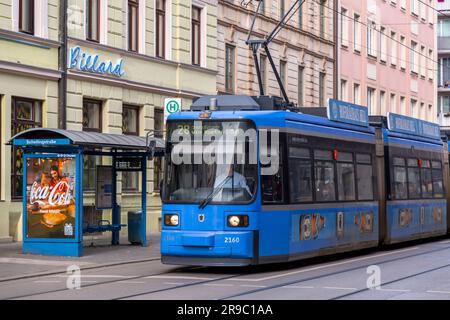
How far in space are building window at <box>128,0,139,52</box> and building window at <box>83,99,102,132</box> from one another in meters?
2.50

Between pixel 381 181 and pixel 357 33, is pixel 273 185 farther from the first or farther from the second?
pixel 357 33

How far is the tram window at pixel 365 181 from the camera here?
22016 millimetres

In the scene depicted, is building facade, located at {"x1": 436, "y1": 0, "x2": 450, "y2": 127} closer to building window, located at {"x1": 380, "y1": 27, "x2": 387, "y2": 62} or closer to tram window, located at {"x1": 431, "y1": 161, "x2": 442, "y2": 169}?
building window, located at {"x1": 380, "y1": 27, "x2": 387, "y2": 62}

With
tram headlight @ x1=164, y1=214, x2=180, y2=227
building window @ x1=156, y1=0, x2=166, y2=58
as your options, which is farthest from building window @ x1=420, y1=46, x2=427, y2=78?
tram headlight @ x1=164, y1=214, x2=180, y2=227

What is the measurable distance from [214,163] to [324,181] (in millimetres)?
3487

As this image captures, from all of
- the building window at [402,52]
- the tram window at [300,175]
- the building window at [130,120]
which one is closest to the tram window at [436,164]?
the building window at [130,120]

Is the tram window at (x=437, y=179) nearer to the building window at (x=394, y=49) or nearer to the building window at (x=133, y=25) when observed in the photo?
the building window at (x=133, y=25)

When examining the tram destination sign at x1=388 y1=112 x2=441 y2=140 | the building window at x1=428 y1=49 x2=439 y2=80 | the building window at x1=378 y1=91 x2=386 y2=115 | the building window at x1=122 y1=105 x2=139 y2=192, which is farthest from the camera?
the building window at x1=428 y1=49 x2=439 y2=80

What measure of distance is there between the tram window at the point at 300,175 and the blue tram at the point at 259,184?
0.06 ft

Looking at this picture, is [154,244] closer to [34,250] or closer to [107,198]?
[107,198]

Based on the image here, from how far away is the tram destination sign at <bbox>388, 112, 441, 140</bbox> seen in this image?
24.9 metres

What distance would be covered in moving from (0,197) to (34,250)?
378 cm

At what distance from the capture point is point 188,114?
58.7ft
